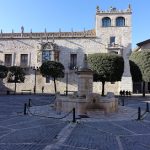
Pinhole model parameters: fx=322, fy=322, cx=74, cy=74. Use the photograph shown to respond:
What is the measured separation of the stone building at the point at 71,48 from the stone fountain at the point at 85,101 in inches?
1187

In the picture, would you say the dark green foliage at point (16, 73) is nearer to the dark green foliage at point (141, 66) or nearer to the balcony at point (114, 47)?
the balcony at point (114, 47)

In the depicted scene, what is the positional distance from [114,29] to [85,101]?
114 feet

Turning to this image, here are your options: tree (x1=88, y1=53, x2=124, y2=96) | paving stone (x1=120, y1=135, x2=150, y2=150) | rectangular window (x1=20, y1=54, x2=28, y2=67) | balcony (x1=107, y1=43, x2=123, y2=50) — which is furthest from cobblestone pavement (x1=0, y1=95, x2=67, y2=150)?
rectangular window (x1=20, y1=54, x2=28, y2=67)

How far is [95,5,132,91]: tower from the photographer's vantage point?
51.0 meters

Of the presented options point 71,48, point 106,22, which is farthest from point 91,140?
point 106,22

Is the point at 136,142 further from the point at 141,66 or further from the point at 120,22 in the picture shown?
the point at 120,22

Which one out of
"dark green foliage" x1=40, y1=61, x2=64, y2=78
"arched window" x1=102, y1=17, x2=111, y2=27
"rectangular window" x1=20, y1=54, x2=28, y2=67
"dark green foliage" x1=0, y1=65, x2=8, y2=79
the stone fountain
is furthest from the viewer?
"rectangular window" x1=20, y1=54, x2=28, y2=67

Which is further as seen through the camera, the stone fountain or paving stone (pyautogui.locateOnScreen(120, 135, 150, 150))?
the stone fountain

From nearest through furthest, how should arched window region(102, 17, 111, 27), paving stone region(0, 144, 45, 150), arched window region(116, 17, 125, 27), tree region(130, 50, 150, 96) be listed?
paving stone region(0, 144, 45, 150) → tree region(130, 50, 150, 96) → arched window region(116, 17, 125, 27) → arched window region(102, 17, 111, 27)

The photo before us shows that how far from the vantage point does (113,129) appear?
13.7 meters

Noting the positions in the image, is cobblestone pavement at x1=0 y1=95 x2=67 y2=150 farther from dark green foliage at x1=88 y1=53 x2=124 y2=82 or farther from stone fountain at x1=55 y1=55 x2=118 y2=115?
dark green foliage at x1=88 y1=53 x2=124 y2=82

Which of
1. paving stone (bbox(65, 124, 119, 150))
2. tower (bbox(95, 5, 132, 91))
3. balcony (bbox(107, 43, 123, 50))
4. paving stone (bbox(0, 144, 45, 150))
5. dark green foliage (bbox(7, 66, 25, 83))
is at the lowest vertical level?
paving stone (bbox(0, 144, 45, 150))

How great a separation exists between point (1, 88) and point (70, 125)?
39.7 meters

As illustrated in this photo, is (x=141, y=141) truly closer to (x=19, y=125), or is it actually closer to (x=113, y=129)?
(x=113, y=129)
